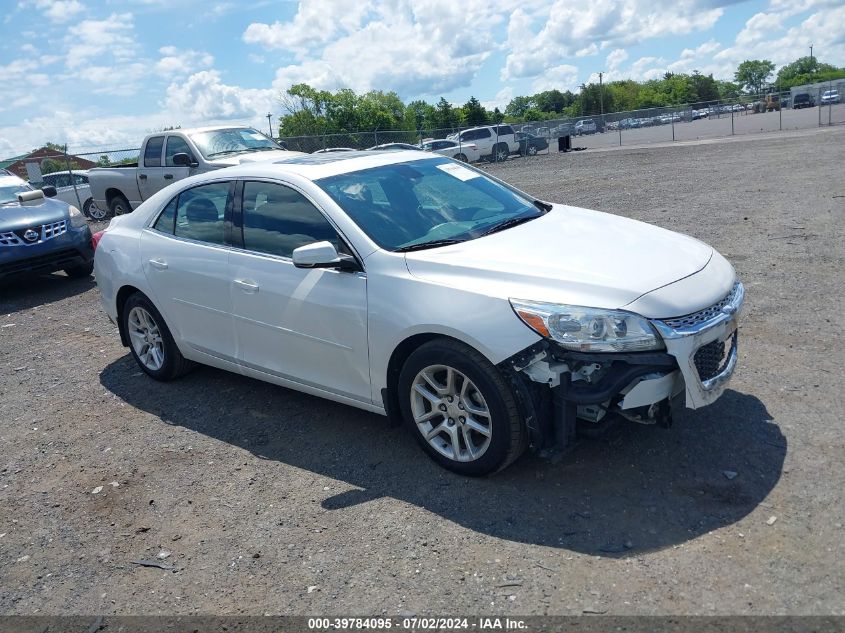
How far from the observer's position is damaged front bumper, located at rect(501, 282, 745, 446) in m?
3.57

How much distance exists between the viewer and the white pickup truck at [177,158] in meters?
12.5

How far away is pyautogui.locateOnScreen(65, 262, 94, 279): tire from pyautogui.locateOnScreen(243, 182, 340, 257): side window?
6.62 m

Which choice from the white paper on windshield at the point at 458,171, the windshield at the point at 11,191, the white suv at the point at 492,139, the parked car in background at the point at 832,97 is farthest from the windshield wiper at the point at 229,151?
the parked car in background at the point at 832,97

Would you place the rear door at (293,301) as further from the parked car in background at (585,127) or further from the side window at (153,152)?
the parked car in background at (585,127)

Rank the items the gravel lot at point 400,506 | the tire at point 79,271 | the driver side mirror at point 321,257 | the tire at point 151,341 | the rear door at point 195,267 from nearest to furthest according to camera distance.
Result: the gravel lot at point 400,506
the driver side mirror at point 321,257
the rear door at point 195,267
the tire at point 151,341
the tire at point 79,271

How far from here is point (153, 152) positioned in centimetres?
1380

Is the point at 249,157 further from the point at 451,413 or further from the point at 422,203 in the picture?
the point at 451,413

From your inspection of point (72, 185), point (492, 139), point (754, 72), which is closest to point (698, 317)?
point (72, 185)

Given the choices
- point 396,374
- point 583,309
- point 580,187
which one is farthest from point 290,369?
point 580,187

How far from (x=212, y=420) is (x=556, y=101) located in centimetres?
15795

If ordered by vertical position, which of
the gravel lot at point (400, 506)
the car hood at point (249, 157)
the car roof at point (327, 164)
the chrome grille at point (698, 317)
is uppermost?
the car hood at point (249, 157)

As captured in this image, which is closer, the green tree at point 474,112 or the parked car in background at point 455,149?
the parked car in background at point 455,149

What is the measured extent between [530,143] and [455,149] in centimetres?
655

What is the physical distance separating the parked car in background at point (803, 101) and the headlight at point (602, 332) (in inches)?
2617
